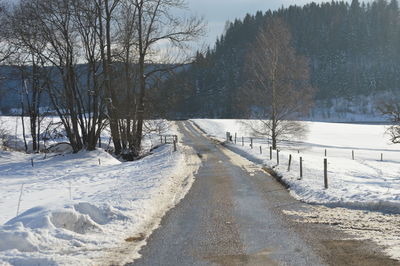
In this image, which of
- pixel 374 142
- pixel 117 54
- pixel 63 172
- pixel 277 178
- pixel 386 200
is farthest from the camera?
pixel 374 142

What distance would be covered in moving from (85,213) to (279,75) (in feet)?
77.5

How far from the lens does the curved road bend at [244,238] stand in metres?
7.09

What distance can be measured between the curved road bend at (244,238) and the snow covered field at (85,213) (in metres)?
0.53

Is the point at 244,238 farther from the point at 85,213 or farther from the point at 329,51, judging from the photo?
the point at 329,51

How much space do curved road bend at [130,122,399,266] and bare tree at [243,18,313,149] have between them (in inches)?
712

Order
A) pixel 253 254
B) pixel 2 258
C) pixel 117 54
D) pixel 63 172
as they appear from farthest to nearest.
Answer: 1. pixel 117 54
2. pixel 63 172
3. pixel 253 254
4. pixel 2 258

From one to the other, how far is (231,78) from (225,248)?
127 m

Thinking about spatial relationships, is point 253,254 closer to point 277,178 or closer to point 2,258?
point 2,258

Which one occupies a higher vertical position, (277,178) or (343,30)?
(343,30)

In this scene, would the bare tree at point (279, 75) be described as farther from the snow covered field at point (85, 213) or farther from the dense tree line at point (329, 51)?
the dense tree line at point (329, 51)

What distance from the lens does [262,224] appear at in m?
9.57

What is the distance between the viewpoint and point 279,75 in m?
30.8

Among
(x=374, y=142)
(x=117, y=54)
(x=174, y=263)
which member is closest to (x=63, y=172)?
(x=117, y=54)

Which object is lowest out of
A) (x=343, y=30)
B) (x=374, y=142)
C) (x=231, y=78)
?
(x=374, y=142)
